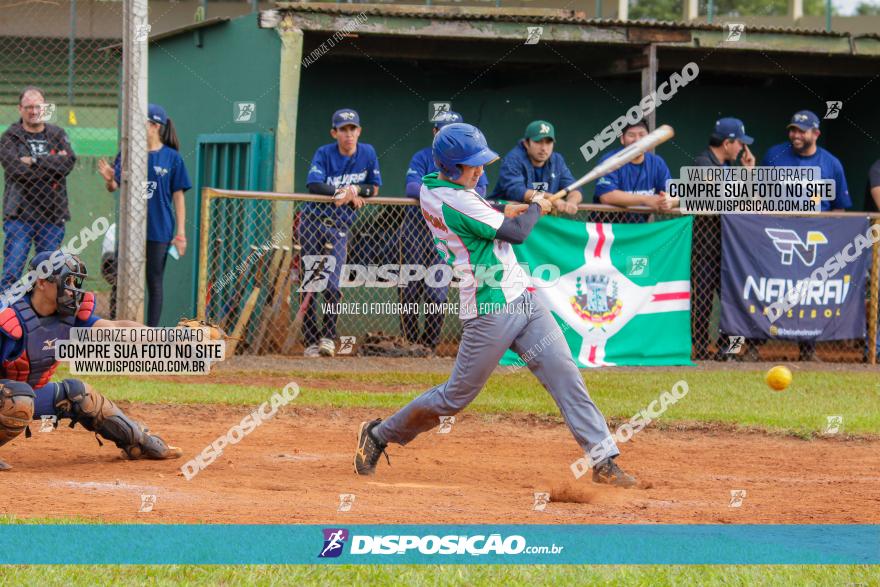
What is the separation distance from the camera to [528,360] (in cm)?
708

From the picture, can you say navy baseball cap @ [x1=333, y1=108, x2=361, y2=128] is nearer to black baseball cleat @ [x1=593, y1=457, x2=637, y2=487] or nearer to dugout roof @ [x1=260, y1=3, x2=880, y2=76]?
dugout roof @ [x1=260, y1=3, x2=880, y2=76]

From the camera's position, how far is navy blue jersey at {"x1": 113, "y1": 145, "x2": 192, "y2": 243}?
12.1 meters

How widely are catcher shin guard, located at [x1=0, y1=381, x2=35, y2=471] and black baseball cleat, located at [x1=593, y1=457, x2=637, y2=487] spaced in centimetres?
326

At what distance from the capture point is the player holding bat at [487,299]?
6859 mm

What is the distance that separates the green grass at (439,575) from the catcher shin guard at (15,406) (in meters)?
2.24

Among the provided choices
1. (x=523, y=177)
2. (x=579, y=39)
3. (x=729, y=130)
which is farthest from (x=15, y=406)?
(x=579, y=39)

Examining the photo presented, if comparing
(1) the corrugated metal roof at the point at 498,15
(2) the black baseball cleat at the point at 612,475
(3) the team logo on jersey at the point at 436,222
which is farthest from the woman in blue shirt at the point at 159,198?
(2) the black baseball cleat at the point at 612,475

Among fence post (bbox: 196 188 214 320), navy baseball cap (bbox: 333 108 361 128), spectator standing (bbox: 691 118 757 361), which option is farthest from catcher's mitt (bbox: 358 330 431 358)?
spectator standing (bbox: 691 118 757 361)

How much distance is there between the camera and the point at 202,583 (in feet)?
15.8

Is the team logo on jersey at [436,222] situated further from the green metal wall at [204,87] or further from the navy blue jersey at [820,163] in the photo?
the navy blue jersey at [820,163]

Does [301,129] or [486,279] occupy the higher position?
[301,129]

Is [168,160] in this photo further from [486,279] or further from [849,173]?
[849,173]

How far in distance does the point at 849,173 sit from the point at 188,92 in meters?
9.29

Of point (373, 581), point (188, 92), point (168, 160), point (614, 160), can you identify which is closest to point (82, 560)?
point (373, 581)
